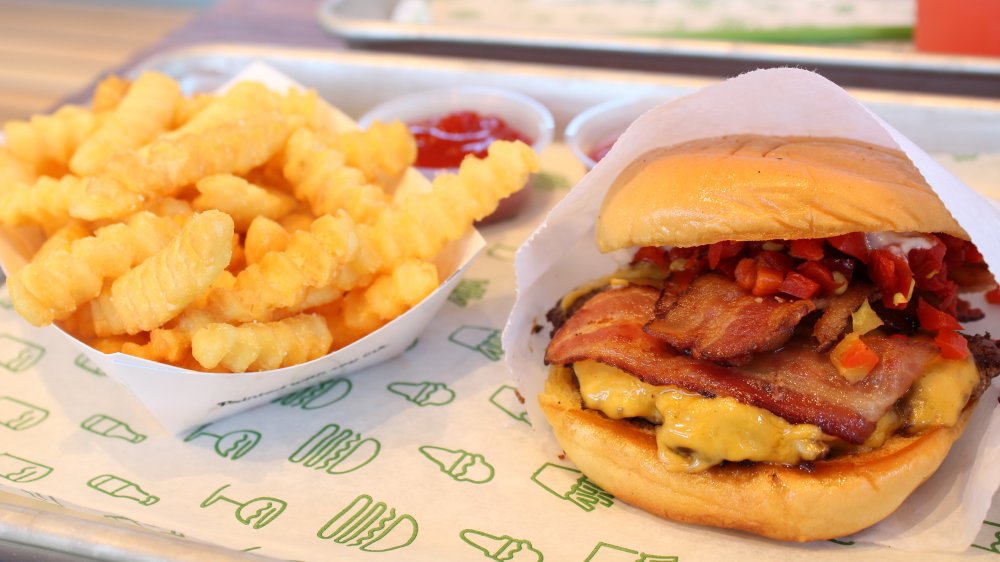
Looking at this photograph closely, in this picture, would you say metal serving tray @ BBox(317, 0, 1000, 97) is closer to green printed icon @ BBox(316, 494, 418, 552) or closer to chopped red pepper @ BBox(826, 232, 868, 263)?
chopped red pepper @ BBox(826, 232, 868, 263)

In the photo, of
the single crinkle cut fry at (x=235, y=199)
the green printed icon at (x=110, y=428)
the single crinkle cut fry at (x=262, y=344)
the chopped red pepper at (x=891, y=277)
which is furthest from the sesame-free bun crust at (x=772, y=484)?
the green printed icon at (x=110, y=428)

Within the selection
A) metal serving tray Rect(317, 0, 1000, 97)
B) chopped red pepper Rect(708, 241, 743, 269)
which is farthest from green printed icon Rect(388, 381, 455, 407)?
metal serving tray Rect(317, 0, 1000, 97)

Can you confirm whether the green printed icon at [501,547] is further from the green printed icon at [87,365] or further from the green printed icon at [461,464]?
the green printed icon at [87,365]

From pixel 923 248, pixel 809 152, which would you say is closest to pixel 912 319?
pixel 923 248

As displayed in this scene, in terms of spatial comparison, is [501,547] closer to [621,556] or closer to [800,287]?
[621,556]

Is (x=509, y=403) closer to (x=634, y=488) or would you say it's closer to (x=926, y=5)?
(x=634, y=488)
